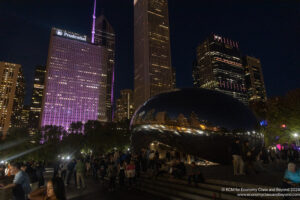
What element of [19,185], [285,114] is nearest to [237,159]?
[19,185]

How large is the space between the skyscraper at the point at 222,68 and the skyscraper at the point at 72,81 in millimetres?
106063

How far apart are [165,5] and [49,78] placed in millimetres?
121295

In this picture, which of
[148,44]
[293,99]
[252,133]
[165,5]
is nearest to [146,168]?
[252,133]

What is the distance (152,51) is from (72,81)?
69.4m

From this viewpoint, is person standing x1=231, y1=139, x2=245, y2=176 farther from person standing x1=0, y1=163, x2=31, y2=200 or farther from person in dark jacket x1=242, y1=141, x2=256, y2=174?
person standing x1=0, y1=163, x2=31, y2=200

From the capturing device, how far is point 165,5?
171875 millimetres

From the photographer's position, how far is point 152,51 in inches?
6171

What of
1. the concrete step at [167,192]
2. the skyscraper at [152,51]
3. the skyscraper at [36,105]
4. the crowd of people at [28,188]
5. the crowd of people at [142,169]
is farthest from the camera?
the skyscraper at [36,105]

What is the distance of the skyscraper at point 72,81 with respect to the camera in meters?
120

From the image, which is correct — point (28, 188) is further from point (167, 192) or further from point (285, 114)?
point (285, 114)

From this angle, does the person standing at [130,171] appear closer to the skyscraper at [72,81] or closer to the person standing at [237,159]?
the person standing at [237,159]

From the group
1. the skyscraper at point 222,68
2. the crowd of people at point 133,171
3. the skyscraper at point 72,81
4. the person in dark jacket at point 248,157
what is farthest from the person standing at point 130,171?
the skyscraper at point 222,68

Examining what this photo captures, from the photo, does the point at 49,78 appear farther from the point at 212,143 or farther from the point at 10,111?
the point at 212,143

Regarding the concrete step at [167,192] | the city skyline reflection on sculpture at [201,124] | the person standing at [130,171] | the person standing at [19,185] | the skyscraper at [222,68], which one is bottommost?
the concrete step at [167,192]
